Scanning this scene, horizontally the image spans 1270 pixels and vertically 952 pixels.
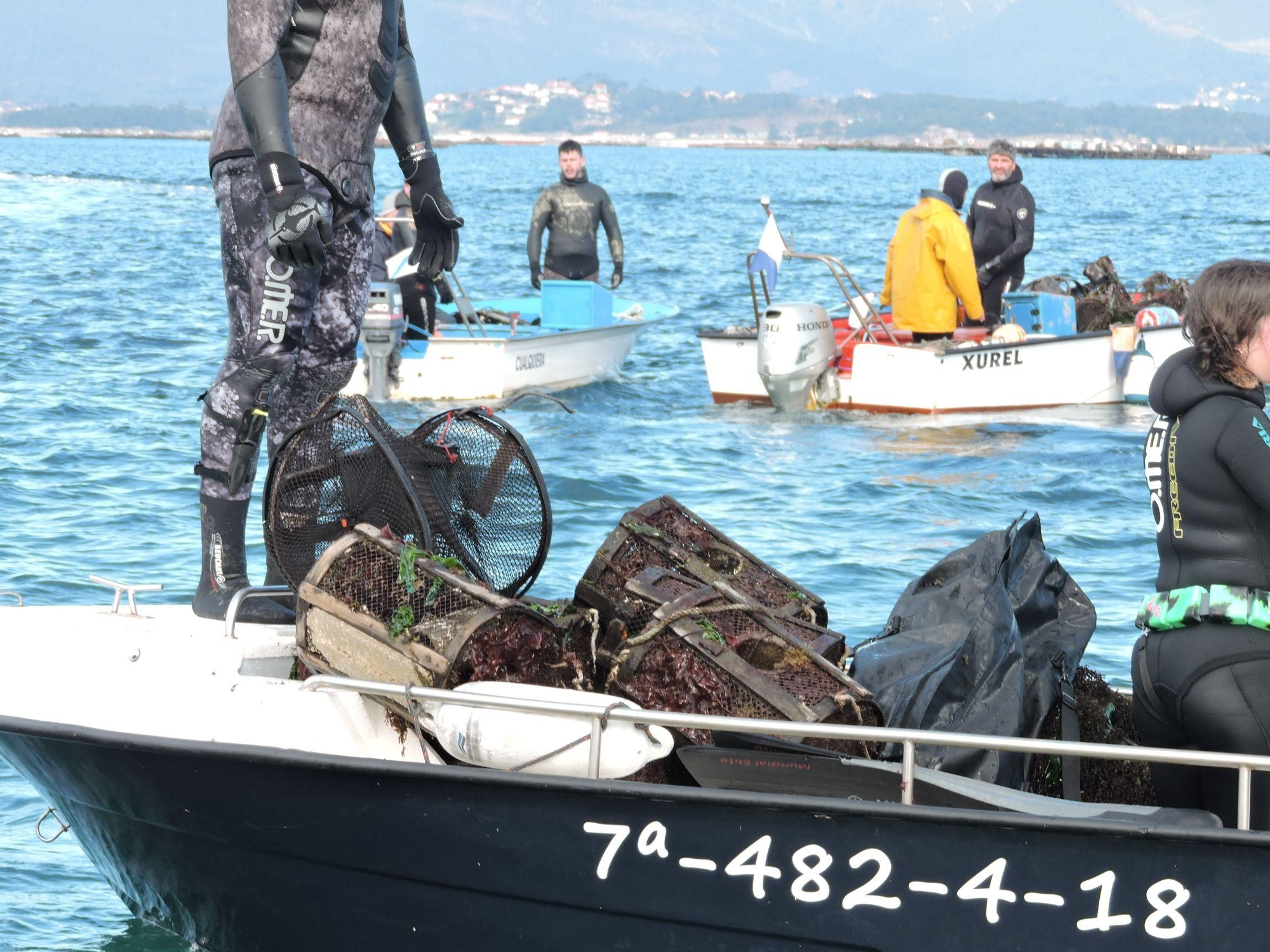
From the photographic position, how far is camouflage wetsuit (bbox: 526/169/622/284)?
16078mm

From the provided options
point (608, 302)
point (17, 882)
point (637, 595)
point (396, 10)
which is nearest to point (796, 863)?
point (637, 595)

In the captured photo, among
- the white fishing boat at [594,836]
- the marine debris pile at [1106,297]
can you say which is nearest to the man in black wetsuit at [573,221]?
the marine debris pile at [1106,297]

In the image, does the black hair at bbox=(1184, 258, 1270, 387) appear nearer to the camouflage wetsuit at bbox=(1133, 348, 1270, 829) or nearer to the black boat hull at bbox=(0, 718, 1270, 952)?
the camouflage wetsuit at bbox=(1133, 348, 1270, 829)

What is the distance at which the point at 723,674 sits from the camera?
409 cm

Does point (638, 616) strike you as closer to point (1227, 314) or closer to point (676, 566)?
point (676, 566)

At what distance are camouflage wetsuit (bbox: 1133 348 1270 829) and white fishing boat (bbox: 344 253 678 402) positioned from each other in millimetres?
9389

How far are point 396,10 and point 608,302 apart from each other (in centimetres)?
1123

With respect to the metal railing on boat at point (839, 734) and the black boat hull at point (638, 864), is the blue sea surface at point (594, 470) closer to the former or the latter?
the black boat hull at point (638, 864)

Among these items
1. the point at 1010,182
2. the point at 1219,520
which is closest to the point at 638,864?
the point at 1219,520

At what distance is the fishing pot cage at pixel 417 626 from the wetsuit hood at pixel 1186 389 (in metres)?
1.63

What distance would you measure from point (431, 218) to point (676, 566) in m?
1.67

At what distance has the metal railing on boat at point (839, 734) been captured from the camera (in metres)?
3.28

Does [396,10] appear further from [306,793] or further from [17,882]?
[17,882]

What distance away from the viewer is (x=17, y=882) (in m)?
5.66
